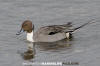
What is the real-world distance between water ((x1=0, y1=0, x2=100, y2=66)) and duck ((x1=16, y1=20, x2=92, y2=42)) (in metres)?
0.24

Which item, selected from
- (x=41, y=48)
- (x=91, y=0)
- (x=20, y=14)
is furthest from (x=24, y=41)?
(x=91, y=0)

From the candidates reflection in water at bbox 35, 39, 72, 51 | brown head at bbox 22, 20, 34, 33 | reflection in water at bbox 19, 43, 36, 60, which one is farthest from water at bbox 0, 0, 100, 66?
brown head at bbox 22, 20, 34, 33

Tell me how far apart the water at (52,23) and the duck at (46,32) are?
0.78 ft

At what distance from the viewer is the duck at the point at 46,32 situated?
1545 cm

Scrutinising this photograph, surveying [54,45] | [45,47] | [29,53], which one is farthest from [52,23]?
[29,53]

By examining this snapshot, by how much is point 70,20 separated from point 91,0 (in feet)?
6.20

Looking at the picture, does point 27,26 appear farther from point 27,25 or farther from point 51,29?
point 51,29

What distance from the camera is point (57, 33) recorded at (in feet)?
51.3

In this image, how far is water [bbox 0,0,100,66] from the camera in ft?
44.5

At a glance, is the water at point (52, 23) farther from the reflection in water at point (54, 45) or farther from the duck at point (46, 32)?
the duck at point (46, 32)

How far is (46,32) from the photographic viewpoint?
15.5 metres

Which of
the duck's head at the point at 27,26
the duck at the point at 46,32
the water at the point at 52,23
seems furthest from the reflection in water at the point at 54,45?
the duck's head at the point at 27,26

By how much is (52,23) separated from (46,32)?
1121mm

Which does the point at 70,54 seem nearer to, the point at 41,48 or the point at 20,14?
the point at 41,48
